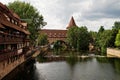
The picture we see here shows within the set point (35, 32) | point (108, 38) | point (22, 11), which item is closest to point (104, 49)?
point (108, 38)

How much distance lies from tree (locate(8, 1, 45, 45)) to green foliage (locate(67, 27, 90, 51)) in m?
35.1

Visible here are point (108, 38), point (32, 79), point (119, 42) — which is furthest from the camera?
point (108, 38)

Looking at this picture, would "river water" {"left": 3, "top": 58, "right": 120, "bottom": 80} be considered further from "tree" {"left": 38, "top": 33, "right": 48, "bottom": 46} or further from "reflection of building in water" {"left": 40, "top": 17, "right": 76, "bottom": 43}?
"reflection of building in water" {"left": 40, "top": 17, "right": 76, "bottom": 43}

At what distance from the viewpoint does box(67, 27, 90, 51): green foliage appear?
310 feet

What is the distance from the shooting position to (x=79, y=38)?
94.2m

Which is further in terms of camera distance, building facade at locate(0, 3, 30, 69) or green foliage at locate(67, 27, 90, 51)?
green foliage at locate(67, 27, 90, 51)

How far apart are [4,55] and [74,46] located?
72408mm

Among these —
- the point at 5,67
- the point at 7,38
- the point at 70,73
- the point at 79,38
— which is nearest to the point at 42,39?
the point at 79,38

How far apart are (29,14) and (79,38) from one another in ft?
128

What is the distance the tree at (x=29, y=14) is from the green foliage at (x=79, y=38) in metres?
35.1

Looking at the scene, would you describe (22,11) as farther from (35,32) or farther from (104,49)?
(104,49)

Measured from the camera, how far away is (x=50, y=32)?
13112 cm

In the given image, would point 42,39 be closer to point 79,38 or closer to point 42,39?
point 42,39

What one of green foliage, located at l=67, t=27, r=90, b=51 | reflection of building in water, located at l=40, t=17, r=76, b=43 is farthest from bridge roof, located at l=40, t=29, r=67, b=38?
green foliage, located at l=67, t=27, r=90, b=51
